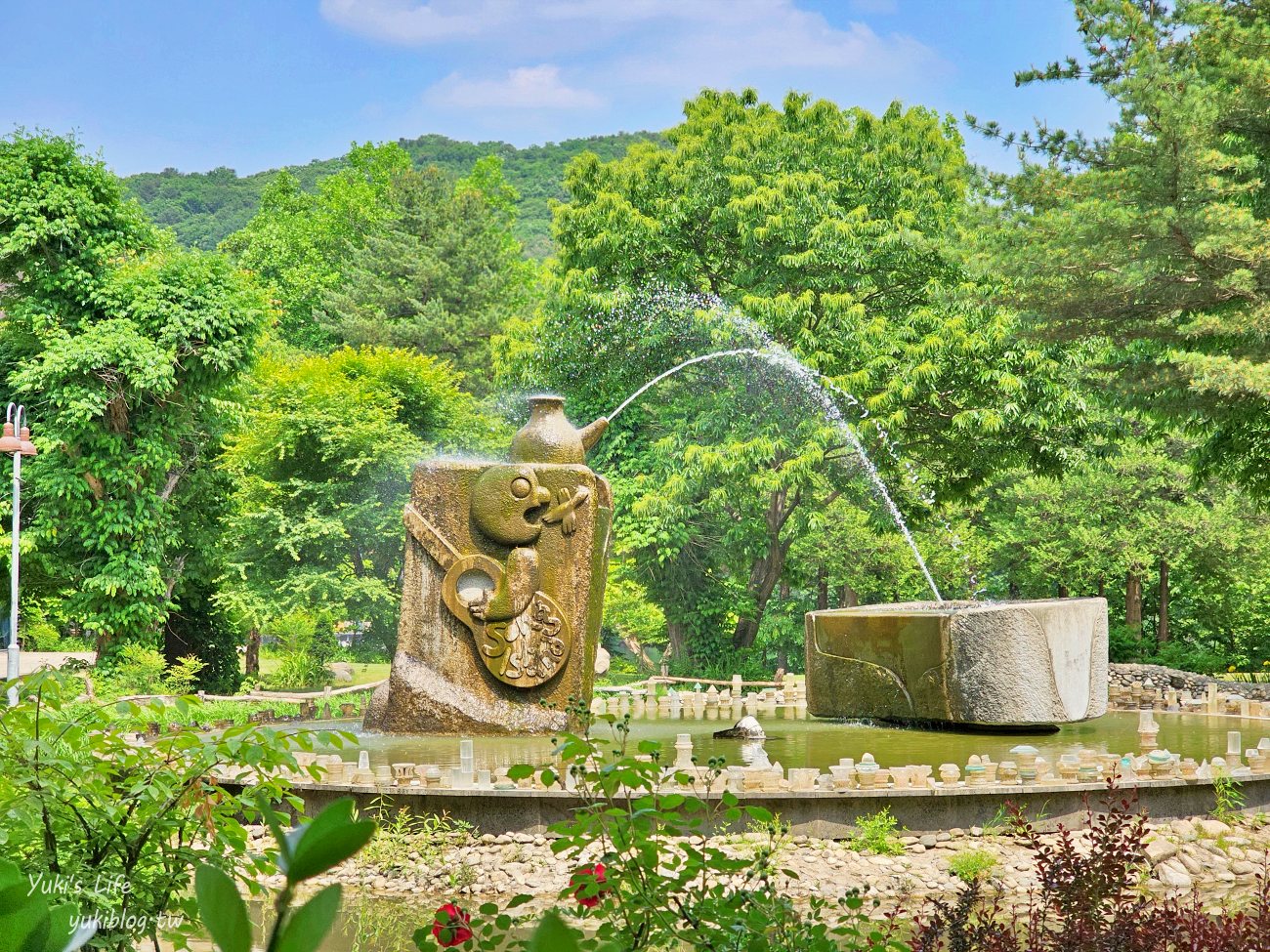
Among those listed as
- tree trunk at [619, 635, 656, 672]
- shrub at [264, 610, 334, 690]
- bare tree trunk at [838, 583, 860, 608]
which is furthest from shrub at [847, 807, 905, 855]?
tree trunk at [619, 635, 656, 672]

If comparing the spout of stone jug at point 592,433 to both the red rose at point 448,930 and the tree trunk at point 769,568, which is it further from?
the tree trunk at point 769,568

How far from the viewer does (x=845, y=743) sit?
40.3 ft

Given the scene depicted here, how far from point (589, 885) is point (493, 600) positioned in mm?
8670

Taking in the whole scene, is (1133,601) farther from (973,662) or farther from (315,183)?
(315,183)

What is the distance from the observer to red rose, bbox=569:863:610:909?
3.44 m

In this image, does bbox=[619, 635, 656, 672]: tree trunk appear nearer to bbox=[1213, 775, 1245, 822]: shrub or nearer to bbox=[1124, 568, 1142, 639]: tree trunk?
bbox=[1124, 568, 1142, 639]: tree trunk

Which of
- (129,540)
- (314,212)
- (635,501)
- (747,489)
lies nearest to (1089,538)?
(747,489)

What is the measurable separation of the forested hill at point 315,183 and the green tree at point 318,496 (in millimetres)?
33183

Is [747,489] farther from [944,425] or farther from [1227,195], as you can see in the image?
[1227,195]

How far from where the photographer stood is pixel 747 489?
72.6 ft

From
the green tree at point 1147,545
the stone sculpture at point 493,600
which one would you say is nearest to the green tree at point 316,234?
the green tree at point 1147,545

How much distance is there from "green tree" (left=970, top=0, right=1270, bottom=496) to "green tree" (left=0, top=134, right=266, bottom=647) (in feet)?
41.1

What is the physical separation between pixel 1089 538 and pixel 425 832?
1722 centimetres

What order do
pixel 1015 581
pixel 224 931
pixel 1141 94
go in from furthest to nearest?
1. pixel 1015 581
2. pixel 1141 94
3. pixel 224 931
